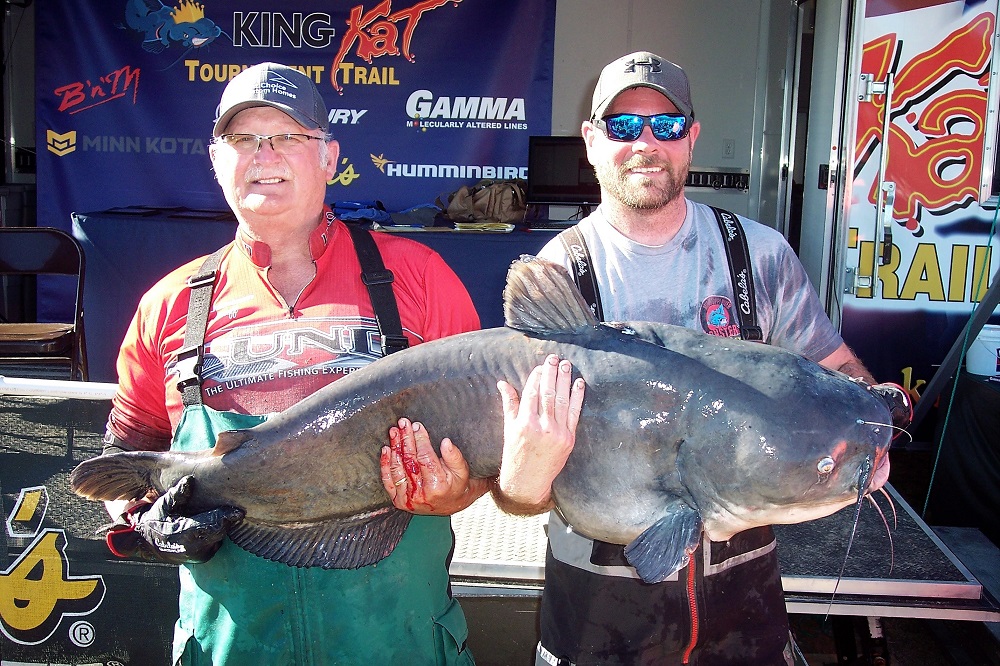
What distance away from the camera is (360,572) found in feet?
6.85

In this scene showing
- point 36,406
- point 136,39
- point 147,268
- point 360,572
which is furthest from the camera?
point 136,39

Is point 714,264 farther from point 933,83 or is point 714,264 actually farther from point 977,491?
point 933,83

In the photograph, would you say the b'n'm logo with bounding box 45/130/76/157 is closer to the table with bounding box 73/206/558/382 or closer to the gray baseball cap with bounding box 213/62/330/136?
the table with bounding box 73/206/558/382

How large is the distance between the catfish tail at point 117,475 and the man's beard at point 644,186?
1.38 metres

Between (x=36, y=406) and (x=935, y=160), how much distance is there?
18.0ft

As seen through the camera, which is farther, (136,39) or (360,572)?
(136,39)

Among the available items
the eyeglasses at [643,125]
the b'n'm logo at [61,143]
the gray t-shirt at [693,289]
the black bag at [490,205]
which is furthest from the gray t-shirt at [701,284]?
the b'n'm logo at [61,143]

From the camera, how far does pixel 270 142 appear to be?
2166mm

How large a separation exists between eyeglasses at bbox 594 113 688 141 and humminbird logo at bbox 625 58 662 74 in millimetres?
129

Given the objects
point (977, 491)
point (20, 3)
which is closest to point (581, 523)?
point (977, 491)

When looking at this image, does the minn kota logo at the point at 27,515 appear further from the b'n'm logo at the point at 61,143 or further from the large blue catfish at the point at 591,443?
the b'n'm logo at the point at 61,143

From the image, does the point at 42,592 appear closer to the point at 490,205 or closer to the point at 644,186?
the point at 644,186

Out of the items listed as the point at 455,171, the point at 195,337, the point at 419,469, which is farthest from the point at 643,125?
the point at 455,171

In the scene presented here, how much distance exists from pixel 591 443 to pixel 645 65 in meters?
1.16
